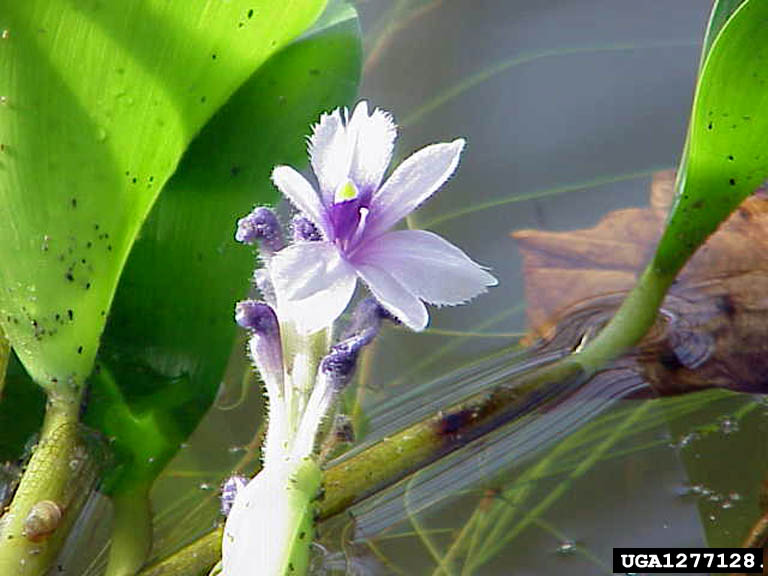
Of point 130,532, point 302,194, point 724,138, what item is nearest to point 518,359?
point 724,138

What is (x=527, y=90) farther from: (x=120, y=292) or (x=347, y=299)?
(x=347, y=299)

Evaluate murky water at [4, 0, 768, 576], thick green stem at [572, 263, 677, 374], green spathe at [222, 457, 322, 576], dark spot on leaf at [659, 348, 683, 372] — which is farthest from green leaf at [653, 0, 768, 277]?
green spathe at [222, 457, 322, 576]

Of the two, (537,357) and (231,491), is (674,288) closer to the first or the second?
(537,357)

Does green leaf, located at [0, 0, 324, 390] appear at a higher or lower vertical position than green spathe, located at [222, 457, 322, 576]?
higher

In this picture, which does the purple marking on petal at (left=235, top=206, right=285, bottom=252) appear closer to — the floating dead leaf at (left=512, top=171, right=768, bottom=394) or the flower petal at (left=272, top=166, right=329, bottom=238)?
the flower petal at (left=272, top=166, right=329, bottom=238)

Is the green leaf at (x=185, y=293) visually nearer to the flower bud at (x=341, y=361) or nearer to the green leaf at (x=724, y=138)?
the flower bud at (x=341, y=361)

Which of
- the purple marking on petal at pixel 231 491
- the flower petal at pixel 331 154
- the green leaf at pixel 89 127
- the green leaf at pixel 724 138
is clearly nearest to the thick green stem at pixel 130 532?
the green leaf at pixel 89 127
